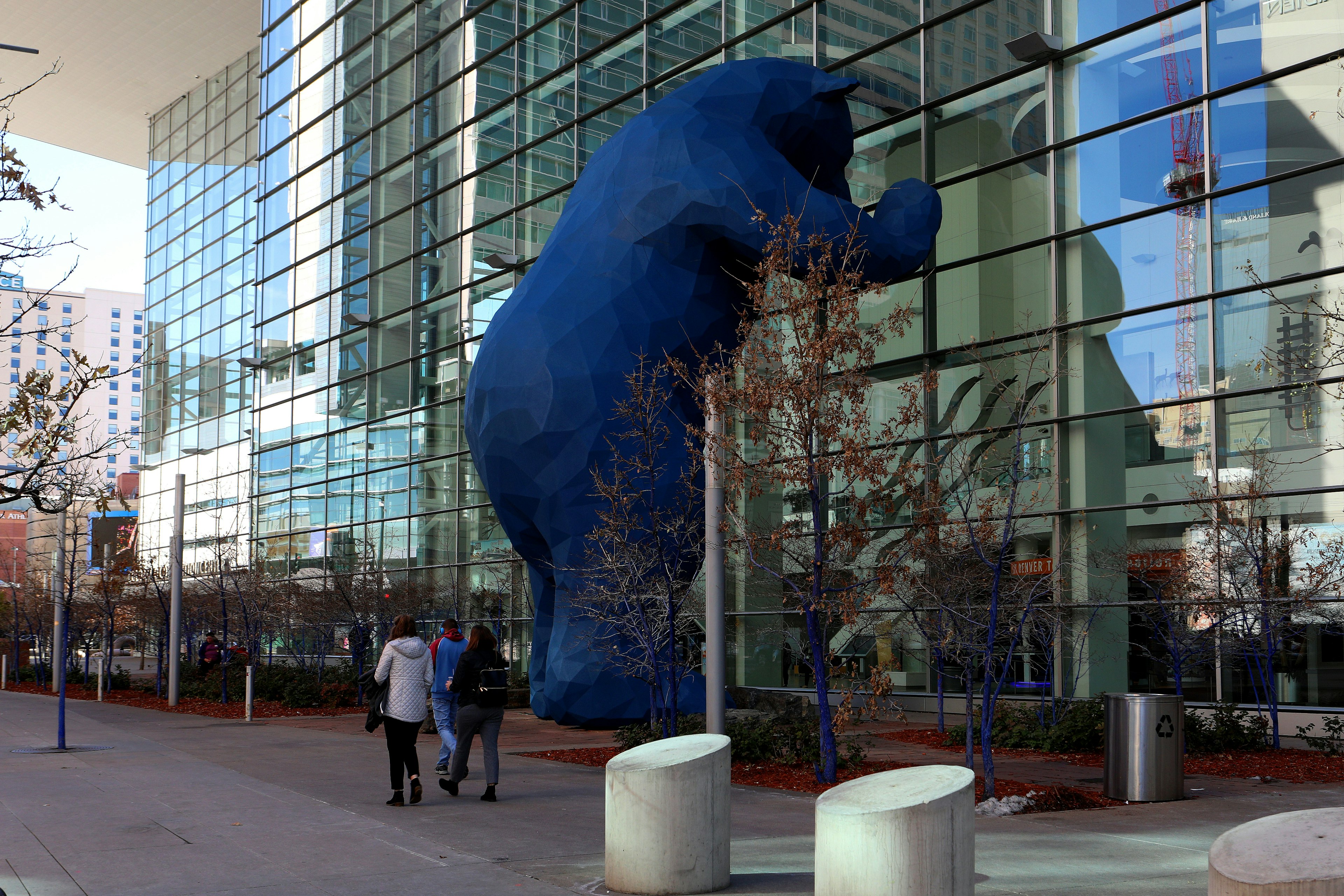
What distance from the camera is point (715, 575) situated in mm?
10945

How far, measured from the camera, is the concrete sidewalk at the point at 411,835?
6.43 metres

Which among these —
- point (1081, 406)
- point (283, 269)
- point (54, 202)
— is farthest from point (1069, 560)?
point (283, 269)

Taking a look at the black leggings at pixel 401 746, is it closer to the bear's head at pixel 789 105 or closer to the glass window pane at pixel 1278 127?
the bear's head at pixel 789 105

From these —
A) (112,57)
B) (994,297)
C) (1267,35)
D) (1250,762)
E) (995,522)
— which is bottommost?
(1250,762)

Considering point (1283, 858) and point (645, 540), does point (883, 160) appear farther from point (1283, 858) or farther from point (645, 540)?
point (1283, 858)

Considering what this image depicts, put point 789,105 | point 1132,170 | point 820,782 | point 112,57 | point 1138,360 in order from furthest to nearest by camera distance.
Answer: point 112,57, point 1132,170, point 1138,360, point 789,105, point 820,782

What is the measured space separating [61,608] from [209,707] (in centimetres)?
361

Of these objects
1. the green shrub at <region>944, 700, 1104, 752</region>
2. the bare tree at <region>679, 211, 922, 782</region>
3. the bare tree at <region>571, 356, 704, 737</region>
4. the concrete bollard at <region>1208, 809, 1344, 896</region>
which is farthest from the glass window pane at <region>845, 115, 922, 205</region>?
the concrete bollard at <region>1208, 809, 1344, 896</region>

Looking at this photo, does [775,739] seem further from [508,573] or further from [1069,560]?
[508,573]

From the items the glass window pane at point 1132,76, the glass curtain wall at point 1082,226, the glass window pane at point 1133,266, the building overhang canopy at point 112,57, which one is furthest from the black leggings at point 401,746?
the building overhang canopy at point 112,57

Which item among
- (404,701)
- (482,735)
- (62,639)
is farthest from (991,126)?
(62,639)

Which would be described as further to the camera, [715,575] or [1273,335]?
[1273,335]

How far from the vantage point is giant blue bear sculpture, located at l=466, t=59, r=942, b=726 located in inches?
492

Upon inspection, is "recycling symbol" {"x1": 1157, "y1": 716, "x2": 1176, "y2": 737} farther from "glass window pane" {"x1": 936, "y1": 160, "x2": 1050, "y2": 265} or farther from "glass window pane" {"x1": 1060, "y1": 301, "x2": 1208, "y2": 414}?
"glass window pane" {"x1": 936, "y1": 160, "x2": 1050, "y2": 265}
